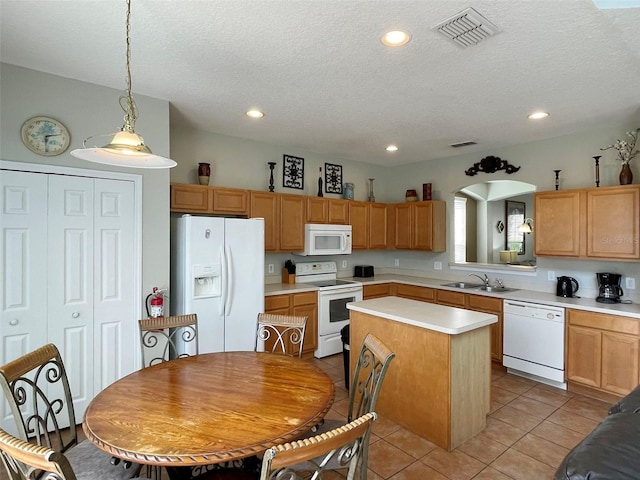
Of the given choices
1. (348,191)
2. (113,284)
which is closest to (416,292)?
(348,191)

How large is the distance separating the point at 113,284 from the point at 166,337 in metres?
0.62

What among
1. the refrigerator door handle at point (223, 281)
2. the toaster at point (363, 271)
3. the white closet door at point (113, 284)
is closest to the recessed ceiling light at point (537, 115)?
the toaster at point (363, 271)

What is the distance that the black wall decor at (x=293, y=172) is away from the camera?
4766 millimetres

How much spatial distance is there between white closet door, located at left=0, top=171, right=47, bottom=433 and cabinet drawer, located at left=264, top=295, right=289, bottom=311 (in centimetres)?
198

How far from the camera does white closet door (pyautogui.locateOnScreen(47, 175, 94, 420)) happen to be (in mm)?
2613

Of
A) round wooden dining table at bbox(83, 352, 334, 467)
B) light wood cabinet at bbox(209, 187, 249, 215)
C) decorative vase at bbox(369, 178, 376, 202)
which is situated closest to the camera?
round wooden dining table at bbox(83, 352, 334, 467)

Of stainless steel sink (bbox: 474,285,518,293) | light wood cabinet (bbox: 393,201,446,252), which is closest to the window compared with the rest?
light wood cabinet (bbox: 393,201,446,252)

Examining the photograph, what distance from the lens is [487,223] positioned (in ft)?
17.9

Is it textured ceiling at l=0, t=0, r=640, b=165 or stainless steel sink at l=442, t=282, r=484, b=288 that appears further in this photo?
stainless steel sink at l=442, t=282, r=484, b=288

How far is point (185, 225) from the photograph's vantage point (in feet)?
10.5

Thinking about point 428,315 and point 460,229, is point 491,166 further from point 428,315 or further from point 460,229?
point 428,315

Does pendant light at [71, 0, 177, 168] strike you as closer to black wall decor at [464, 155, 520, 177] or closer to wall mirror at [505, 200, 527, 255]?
black wall decor at [464, 155, 520, 177]

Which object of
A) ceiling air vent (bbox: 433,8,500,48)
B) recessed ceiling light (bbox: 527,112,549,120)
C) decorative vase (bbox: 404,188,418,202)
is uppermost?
recessed ceiling light (bbox: 527,112,549,120)

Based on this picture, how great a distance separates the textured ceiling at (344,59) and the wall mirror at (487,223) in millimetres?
1627
